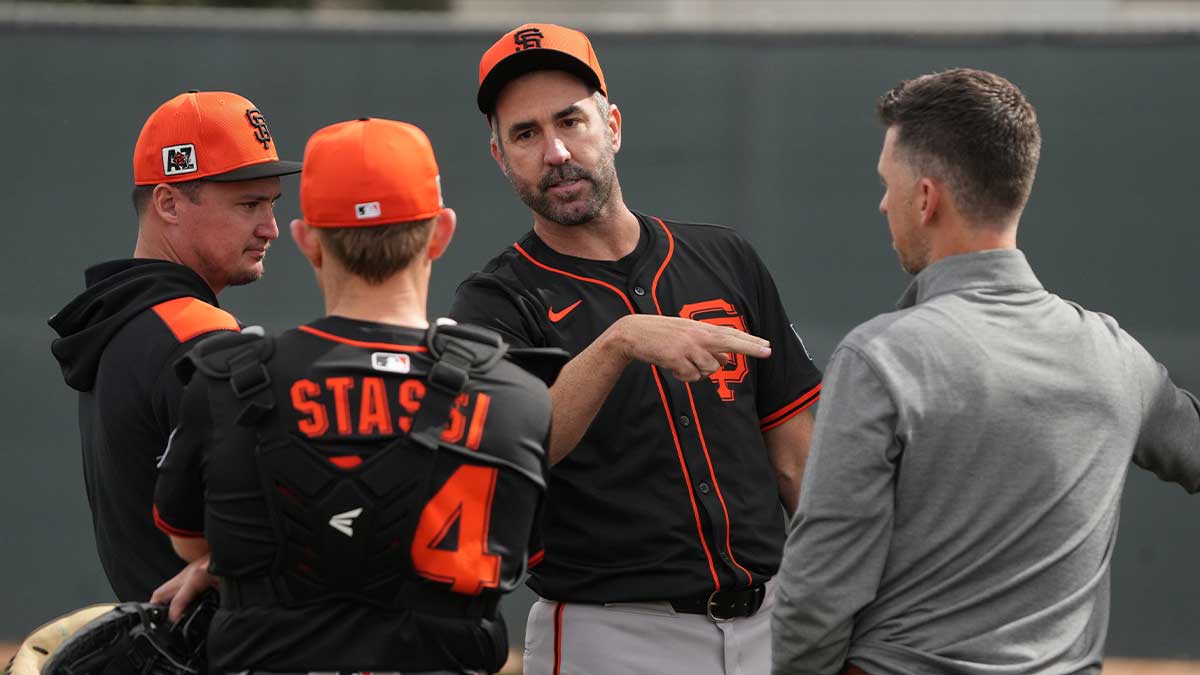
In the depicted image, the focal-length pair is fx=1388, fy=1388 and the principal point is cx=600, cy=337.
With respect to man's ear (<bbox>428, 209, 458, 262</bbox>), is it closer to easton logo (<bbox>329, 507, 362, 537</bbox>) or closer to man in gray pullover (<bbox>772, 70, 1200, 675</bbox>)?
Result: easton logo (<bbox>329, 507, 362, 537</bbox>)

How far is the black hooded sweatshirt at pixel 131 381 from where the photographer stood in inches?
109

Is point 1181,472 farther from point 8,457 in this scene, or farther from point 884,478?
point 8,457

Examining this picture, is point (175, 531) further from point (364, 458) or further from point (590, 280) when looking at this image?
point (590, 280)

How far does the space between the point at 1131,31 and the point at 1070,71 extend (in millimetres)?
309

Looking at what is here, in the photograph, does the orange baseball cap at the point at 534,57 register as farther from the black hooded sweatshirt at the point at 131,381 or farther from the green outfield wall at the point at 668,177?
the green outfield wall at the point at 668,177

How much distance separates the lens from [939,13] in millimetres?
12391

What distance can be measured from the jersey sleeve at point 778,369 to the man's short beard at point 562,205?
413 mm

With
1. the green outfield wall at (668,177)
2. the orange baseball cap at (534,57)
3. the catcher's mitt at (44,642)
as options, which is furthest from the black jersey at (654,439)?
the green outfield wall at (668,177)

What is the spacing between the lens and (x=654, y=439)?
10.1ft

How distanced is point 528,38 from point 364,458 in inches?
53.9

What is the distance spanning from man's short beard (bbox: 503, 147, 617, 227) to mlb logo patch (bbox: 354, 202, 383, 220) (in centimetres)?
95

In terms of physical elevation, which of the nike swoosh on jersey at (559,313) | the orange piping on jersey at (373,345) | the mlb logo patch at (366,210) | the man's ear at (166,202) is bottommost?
the nike swoosh on jersey at (559,313)

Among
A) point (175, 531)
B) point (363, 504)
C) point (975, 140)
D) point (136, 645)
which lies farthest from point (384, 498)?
point (975, 140)

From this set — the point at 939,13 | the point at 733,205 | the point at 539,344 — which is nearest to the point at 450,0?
the point at 939,13
